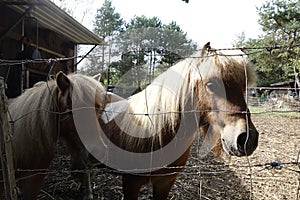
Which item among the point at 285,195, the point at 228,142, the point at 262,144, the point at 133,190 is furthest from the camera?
the point at 262,144

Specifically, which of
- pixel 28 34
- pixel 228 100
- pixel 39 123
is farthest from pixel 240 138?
pixel 28 34

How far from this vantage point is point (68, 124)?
6.54 feet

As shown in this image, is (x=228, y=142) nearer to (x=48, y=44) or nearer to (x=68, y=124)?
(x=68, y=124)

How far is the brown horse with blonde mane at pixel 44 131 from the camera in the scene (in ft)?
6.56

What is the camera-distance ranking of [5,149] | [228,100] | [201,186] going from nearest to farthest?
[5,149]
[228,100]
[201,186]

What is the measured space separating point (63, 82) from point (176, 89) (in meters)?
0.83

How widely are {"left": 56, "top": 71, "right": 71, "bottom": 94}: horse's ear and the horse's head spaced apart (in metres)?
0.97

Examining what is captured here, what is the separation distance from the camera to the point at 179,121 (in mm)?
1887

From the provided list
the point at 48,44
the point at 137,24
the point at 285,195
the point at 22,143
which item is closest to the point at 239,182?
the point at 285,195

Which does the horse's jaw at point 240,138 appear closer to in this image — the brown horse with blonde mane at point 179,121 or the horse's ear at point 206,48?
the brown horse with blonde mane at point 179,121

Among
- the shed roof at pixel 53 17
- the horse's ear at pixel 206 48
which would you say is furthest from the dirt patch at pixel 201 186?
the shed roof at pixel 53 17

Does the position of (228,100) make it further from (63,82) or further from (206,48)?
(63,82)

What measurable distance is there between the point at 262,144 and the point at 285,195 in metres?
3.79

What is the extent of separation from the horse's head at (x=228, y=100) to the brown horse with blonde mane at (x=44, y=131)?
2.88 ft
